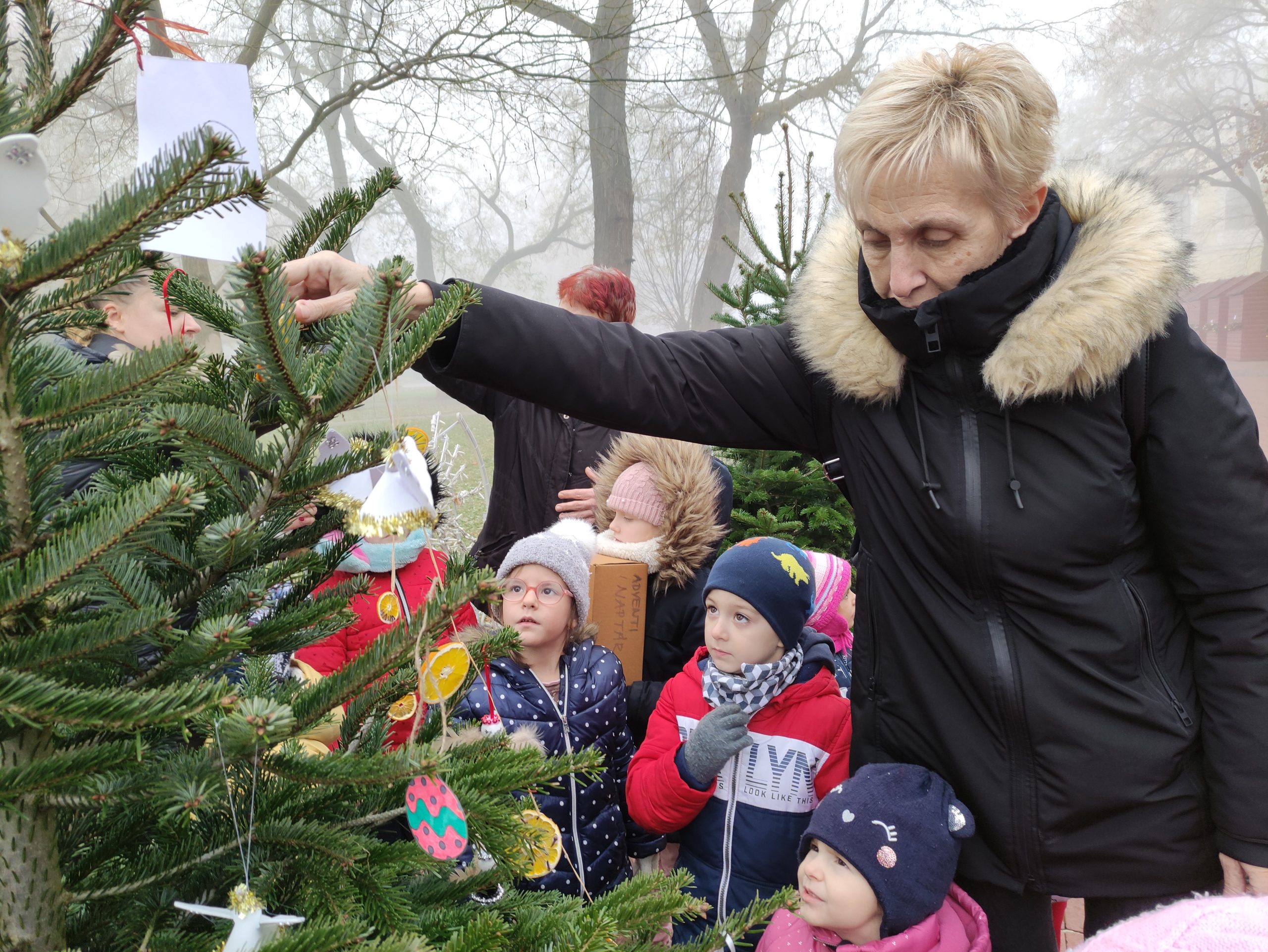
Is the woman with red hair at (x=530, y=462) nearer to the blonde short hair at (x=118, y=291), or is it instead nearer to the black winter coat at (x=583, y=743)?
the black winter coat at (x=583, y=743)

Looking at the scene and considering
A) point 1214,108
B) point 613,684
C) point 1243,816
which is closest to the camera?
point 1243,816

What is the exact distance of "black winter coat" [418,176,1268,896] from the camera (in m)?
1.52

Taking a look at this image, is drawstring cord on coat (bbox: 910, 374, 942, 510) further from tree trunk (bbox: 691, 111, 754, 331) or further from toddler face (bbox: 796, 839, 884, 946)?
tree trunk (bbox: 691, 111, 754, 331)

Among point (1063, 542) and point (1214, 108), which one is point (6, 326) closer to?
point (1063, 542)

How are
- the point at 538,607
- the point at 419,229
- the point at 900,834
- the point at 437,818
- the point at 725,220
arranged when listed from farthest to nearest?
the point at 725,220 → the point at 419,229 → the point at 538,607 → the point at 900,834 → the point at 437,818

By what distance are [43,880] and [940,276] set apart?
1.57 m

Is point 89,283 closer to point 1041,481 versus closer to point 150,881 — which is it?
point 150,881

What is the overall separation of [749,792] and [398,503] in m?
1.71

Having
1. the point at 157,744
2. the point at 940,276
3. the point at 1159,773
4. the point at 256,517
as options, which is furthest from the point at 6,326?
the point at 1159,773

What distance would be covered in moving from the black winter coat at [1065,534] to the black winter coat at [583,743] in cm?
103

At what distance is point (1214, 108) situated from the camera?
396 inches

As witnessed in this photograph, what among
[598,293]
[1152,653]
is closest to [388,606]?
[1152,653]

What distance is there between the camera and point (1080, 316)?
59.2 inches

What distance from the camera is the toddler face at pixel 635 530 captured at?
3.05m
